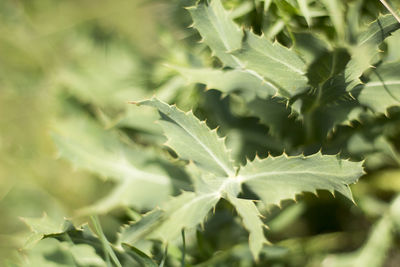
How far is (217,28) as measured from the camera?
65 cm

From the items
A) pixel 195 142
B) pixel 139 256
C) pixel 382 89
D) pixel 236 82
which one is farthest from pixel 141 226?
pixel 382 89

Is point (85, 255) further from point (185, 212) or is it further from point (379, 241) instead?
point (379, 241)

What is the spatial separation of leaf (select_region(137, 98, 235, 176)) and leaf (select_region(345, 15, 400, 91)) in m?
0.22

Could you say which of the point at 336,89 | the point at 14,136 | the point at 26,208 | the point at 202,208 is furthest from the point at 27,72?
the point at 336,89

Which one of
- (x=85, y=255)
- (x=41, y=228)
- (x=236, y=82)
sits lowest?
(x=85, y=255)

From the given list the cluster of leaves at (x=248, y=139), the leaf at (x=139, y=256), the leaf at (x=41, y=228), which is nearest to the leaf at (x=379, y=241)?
the cluster of leaves at (x=248, y=139)

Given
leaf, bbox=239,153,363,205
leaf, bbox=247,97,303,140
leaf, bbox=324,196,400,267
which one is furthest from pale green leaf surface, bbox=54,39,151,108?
leaf, bbox=324,196,400,267

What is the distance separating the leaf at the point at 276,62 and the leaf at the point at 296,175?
0.37ft

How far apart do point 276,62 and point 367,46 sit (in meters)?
0.13

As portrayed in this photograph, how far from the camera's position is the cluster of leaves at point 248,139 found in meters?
0.62

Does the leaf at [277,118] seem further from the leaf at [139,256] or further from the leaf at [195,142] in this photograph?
the leaf at [139,256]

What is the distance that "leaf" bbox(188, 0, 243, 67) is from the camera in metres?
0.63

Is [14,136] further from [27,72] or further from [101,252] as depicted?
[101,252]

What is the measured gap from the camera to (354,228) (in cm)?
102
